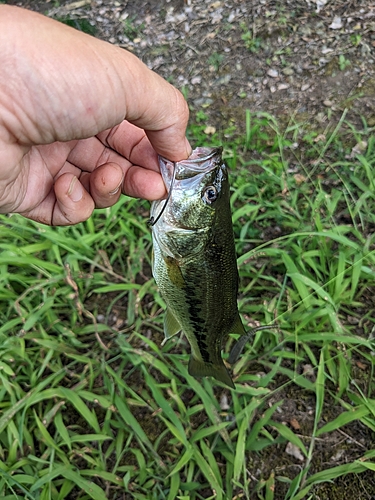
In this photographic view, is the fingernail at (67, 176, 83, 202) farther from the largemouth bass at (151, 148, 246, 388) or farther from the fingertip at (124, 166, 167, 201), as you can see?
the largemouth bass at (151, 148, 246, 388)

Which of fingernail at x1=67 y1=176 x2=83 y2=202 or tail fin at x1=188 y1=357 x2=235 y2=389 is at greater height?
fingernail at x1=67 y1=176 x2=83 y2=202

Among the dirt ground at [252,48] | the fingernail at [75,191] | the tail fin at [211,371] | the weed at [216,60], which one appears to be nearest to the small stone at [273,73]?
the dirt ground at [252,48]

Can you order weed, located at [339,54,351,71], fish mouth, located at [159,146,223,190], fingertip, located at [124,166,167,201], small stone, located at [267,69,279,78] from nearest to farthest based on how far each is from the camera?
fish mouth, located at [159,146,223,190] → fingertip, located at [124,166,167,201] → weed, located at [339,54,351,71] → small stone, located at [267,69,279,78]

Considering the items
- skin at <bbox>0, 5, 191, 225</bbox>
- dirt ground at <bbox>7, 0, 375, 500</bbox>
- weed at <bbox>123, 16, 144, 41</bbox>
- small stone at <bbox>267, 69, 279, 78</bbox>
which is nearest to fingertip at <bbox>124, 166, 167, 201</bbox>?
skin at <bbox>0, 5, 191, 225</bbox>

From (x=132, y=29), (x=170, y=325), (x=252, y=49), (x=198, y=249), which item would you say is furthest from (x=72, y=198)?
(x=132, y=29)

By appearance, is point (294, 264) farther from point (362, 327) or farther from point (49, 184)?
point (49, 184)

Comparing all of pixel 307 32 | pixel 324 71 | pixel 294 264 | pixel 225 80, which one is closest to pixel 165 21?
pixel 225 80
